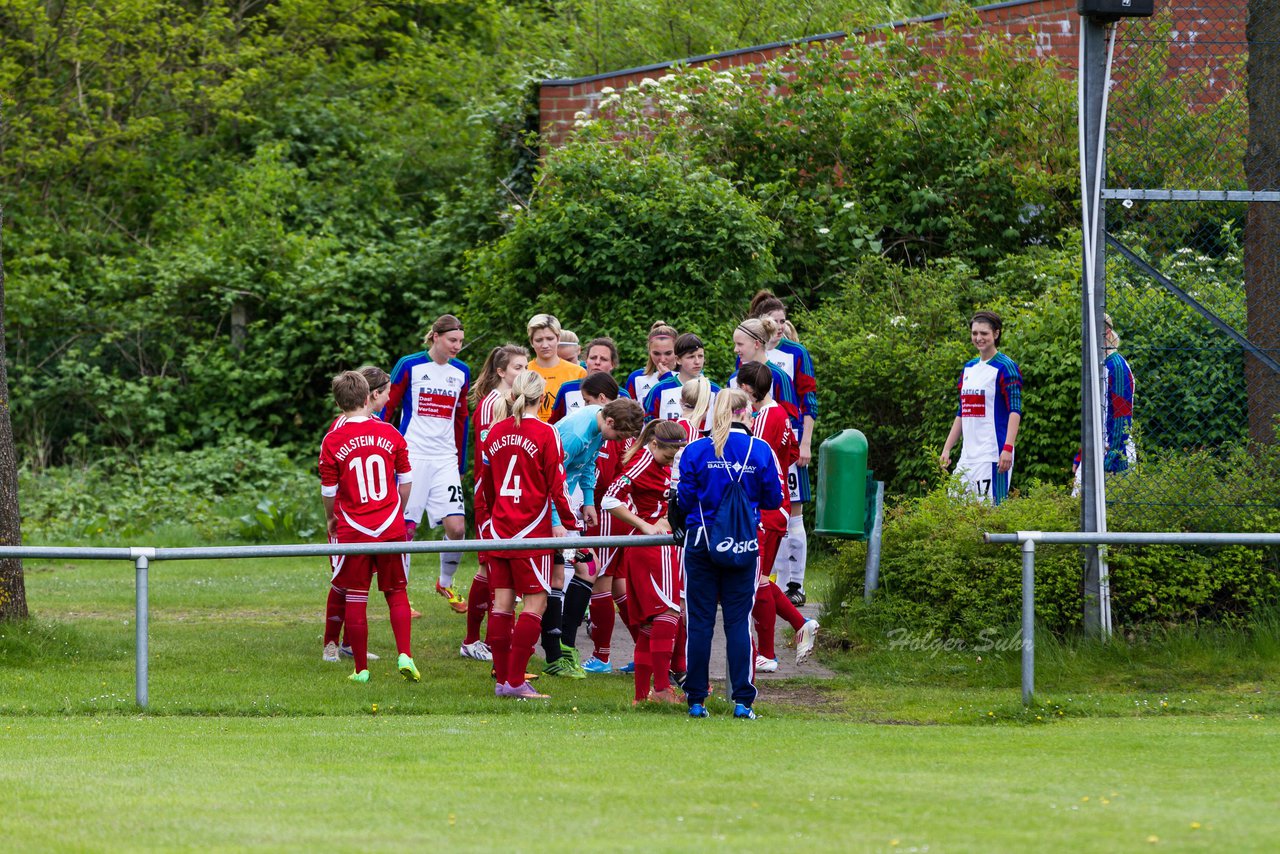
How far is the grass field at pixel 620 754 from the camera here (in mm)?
5828

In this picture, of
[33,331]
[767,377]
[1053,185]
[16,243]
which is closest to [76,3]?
[16,243]

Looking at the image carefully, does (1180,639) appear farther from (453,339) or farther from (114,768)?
(114,768)

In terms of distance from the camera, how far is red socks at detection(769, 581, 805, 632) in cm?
1026

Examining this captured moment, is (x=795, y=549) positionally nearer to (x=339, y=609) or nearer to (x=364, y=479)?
(x=339, y=609)

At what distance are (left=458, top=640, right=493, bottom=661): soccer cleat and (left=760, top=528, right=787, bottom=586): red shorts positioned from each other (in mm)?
1905

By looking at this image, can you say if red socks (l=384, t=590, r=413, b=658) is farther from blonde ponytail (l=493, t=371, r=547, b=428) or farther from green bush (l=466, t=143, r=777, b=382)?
green bush (l=466, t=143, r=777, b=382)

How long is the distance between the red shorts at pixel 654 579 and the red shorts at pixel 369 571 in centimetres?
154

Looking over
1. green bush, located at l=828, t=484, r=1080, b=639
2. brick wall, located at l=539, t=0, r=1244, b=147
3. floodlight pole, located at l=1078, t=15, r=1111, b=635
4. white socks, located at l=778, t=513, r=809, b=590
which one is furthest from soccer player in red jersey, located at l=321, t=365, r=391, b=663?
brick wall, located at l=539, t=0, r=1244, b=147

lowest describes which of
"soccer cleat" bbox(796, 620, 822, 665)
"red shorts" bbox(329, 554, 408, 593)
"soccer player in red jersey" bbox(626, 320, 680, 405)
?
"soccer cleat" bbox(796, 620, 822, 665)

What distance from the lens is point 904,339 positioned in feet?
52.2

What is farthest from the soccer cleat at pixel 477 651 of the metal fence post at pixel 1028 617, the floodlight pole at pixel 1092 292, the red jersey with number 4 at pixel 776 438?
the floodlight pole at pixel 1092 292

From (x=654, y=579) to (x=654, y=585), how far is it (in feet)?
0.11

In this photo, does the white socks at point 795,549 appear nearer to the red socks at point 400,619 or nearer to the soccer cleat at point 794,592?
the soccer cleat at point 794,592

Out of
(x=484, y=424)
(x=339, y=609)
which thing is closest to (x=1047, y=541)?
(x=484, y=424)
